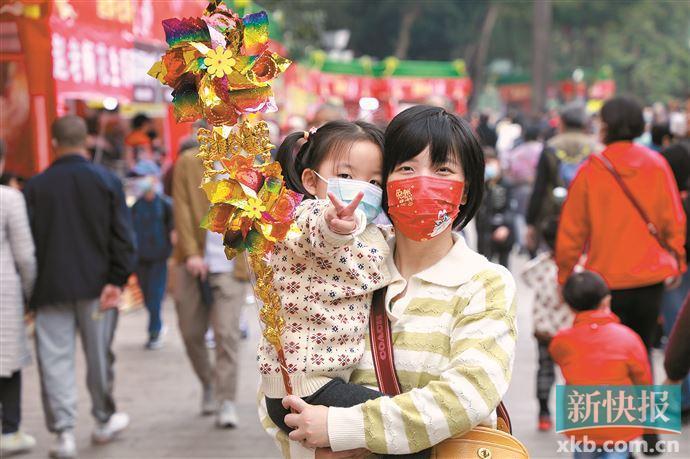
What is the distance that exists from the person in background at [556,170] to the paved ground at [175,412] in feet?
4.12

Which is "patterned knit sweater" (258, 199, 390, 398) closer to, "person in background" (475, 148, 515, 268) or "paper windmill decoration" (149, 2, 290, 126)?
"paper windmill decoration" (149, 2, 290, 126)

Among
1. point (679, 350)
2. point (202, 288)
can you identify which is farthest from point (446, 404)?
point (202, 288)

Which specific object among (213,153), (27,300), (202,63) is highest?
(202,63)

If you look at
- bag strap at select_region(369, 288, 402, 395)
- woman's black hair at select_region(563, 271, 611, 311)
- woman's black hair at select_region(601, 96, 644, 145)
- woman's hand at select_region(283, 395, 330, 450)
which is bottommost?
woman's black hair at select_region(563, 271, 611, 311)

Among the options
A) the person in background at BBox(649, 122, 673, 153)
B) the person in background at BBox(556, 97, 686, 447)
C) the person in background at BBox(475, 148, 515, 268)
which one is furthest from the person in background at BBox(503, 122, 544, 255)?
the person in background at BBox(556, 97, 686, 447)

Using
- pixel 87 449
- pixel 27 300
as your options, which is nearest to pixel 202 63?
pixel 27 300

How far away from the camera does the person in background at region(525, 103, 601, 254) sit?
716cm

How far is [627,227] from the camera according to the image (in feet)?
17.4

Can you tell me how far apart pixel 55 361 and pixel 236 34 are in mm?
3985

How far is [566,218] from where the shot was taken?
5445mm

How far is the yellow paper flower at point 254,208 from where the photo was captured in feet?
7.49

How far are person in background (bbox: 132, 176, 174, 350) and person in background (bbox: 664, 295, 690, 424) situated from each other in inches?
230

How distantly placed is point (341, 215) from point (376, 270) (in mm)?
220

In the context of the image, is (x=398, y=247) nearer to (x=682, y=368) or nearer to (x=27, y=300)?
(x=682, y=368)
